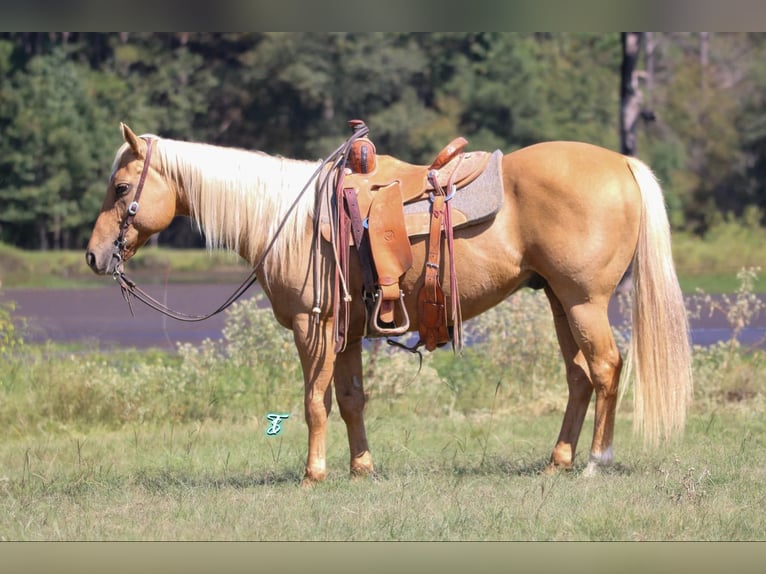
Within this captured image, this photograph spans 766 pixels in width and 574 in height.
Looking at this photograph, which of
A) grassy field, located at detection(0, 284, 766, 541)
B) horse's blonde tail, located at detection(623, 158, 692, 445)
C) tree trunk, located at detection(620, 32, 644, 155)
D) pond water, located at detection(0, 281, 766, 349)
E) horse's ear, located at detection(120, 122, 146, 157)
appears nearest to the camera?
grassy field, located at detection(0, 284, 766, 541)

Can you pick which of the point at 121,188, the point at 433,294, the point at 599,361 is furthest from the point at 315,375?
the point at 599,361

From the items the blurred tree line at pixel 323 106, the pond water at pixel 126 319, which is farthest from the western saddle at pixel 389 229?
the blurred tree line at pixel 323 106

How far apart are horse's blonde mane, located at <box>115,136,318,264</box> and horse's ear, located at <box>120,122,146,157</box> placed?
0.09 meters

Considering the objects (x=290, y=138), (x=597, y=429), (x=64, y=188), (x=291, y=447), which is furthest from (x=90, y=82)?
(x=597, y=429)

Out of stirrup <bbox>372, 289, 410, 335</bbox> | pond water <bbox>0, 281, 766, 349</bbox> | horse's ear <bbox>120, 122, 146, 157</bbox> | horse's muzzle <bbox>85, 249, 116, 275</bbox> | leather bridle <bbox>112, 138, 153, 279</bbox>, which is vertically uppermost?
horse's ear <bbox>120, 122, 146, 157</bbox>

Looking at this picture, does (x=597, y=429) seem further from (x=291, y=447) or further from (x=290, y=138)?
(x=290, y=138)

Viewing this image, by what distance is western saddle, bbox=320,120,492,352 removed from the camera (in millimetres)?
6359

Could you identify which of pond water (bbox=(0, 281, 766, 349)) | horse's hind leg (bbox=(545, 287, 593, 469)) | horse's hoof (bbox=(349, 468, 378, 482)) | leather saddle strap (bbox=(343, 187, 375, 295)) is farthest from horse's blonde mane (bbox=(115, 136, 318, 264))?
pond water (bbox=(0, 281, 766, 349))

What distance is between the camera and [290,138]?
3394cm

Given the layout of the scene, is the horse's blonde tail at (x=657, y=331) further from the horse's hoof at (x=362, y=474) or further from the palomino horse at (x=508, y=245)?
the horse's hoof at (x=362, y=474)

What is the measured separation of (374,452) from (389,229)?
78.9 inches

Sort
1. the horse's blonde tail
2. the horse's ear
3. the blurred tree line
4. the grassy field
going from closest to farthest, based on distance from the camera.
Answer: the grassy field, the horse's ear, the horse's blonde tail, the blurred tree line

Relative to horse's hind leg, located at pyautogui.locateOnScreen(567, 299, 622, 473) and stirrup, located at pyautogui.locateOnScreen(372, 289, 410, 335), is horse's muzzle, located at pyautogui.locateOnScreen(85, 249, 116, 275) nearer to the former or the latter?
stirrup, located at pyautogui.locateOnScreen(372, 289, 410, 335)
